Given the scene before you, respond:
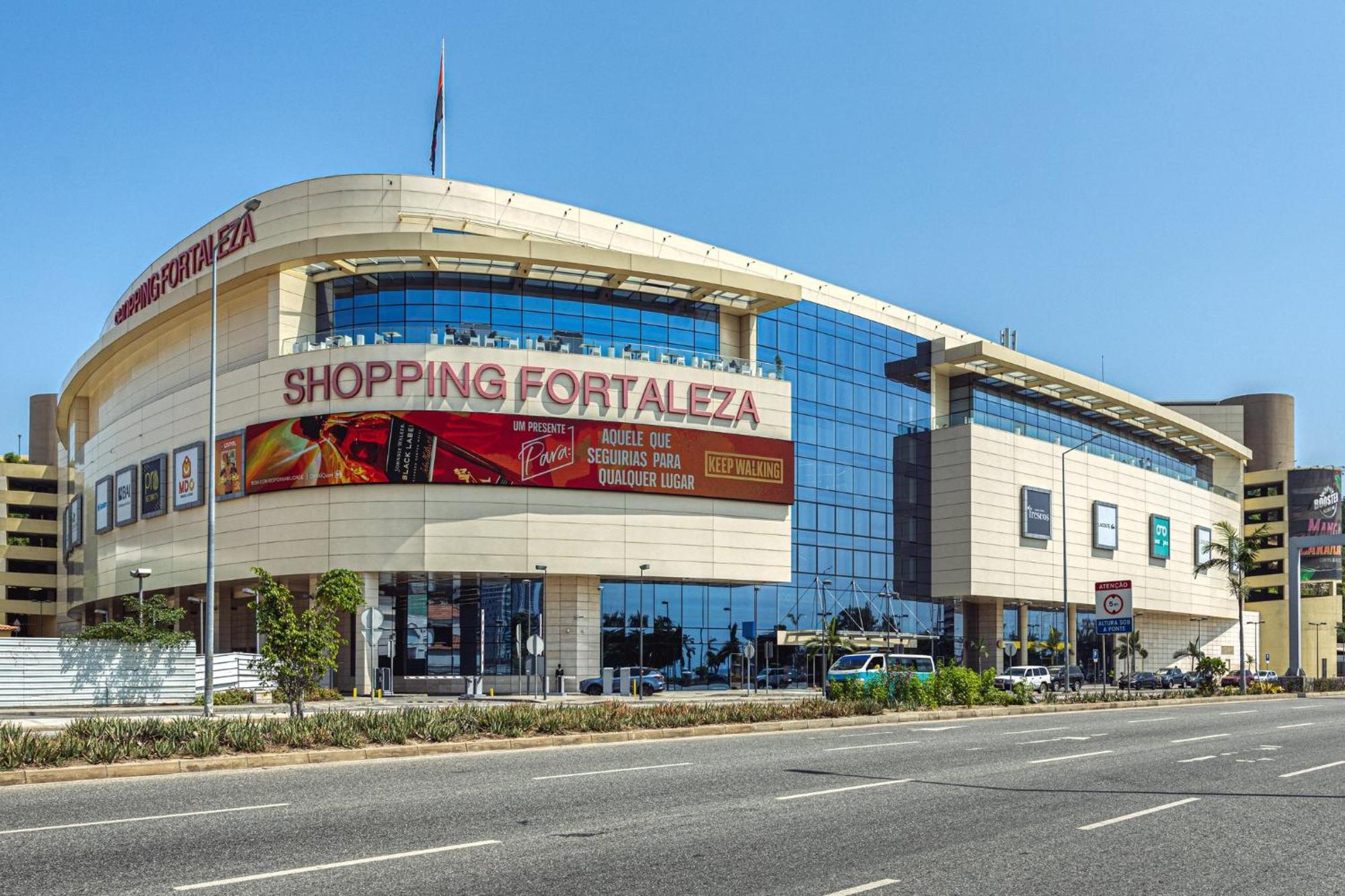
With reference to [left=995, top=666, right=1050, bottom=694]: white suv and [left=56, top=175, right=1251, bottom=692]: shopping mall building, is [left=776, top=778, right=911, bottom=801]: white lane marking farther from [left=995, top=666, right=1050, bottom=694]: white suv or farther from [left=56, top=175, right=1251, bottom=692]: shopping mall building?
[left=995, top=666, right=1050, bottom=694]: white suv

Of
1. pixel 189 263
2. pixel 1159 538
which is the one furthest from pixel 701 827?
pixel 1159 538

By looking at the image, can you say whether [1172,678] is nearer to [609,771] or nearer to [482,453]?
[482,453]

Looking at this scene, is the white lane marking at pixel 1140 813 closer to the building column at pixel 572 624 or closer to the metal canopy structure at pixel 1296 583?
the building column at pixel 572 624

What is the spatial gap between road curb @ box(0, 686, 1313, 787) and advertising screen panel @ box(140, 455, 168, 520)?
44.3m

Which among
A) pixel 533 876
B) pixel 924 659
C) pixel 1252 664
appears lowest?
pixel 1252 664

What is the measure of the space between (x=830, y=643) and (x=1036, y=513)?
21.4 metres

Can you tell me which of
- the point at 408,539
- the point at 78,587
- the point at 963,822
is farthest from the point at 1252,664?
the point at 963,822

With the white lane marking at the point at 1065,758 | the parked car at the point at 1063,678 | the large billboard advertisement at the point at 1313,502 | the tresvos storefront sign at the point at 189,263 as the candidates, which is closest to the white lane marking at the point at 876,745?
the white lane marking at the point at 1065,758

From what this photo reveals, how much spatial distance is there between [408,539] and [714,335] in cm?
1902

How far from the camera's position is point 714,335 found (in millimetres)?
62000

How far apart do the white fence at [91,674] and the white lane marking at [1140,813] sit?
3396cm

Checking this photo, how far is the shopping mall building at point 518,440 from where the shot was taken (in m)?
53.7

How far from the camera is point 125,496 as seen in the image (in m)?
66.7

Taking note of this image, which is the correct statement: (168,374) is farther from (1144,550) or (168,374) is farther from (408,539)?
(1144,550)
